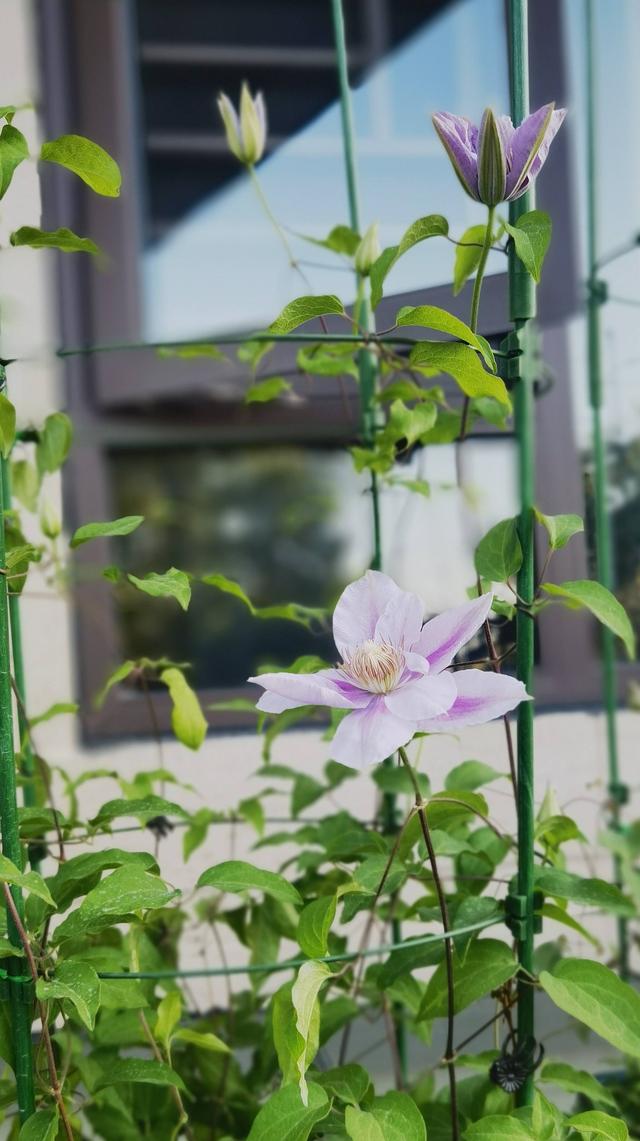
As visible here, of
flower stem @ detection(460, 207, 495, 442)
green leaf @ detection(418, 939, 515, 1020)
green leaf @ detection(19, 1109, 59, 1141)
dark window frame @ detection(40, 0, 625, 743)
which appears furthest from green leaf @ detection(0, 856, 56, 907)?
dark window frame @ detection(40, 0, 625, 743)

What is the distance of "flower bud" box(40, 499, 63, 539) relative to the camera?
0.86m

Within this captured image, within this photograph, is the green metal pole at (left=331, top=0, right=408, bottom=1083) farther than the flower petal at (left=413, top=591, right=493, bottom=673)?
Yes

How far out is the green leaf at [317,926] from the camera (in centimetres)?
56

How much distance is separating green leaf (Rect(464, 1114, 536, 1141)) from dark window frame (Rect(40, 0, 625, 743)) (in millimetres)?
803

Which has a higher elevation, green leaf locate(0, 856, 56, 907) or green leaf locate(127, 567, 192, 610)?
green leaf locate(127, 567, 192, 610)

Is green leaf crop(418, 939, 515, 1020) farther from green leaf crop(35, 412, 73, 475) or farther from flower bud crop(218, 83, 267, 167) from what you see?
flower bud crop(218, 83, 267, 167)

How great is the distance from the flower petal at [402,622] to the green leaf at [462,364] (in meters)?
0.12

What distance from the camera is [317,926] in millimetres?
562

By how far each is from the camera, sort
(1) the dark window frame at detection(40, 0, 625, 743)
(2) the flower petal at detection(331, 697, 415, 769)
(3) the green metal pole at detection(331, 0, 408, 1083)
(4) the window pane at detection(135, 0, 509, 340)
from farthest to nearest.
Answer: (4) the window pane at detection(135, 0, 509, 340) < (1) the dark window frame at detection(40, 0, 625, 743) < (3) the green metal pole at detection(331, 0, 408, 1083) < (2) the flower petal at detection(331, 697, 415, 769)

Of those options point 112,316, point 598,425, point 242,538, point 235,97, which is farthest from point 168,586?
point 235,97

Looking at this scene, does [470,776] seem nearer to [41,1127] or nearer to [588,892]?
[588,892]

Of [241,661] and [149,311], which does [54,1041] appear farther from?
[149,311]

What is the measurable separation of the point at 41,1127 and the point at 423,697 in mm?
314

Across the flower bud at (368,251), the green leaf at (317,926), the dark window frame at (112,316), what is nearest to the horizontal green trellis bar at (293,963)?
the green leaf at (317,926)
